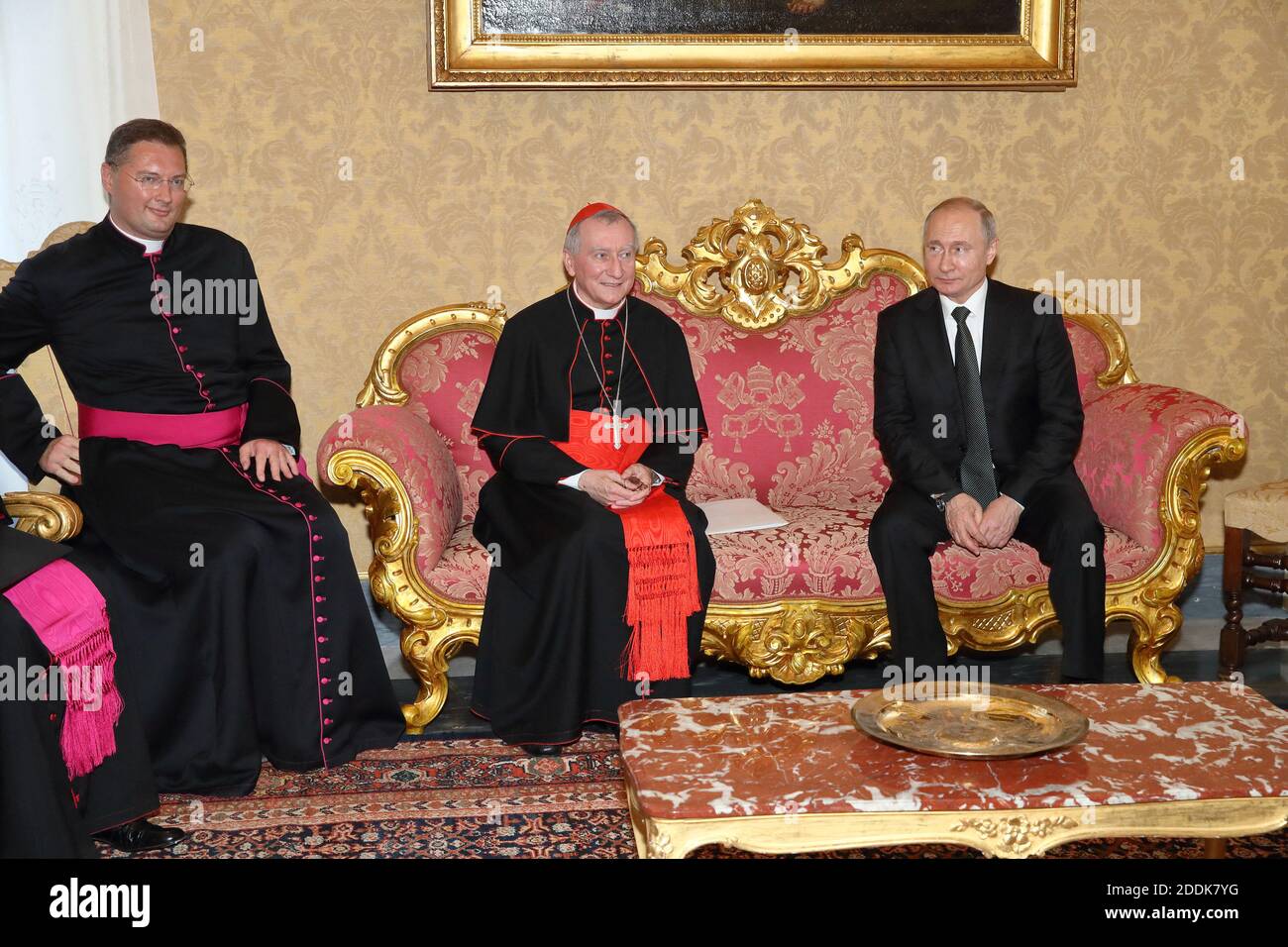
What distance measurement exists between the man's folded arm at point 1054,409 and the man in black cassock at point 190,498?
2.28 m

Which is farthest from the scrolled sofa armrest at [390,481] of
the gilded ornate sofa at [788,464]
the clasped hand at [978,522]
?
the clasped hand at [978,522]

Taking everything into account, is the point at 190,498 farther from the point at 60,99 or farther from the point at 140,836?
the point at 60,99

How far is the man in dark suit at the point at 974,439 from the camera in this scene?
160 inches

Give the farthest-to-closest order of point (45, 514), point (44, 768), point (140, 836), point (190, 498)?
point (190, 498) → point (45, 514) → point (140, 836) → point (44, 768)

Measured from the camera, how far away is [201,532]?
3.75 m

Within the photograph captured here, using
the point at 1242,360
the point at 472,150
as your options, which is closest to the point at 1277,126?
the point at 1242,360

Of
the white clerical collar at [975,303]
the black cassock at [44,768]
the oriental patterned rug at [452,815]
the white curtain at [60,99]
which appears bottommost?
the oriental patterned rug at [452,815]

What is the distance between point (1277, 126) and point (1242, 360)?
0.97m

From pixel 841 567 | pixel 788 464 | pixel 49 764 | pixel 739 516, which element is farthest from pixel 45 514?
pixel 788 464

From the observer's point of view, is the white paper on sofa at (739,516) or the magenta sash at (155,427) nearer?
the magenta sash at (155,427)

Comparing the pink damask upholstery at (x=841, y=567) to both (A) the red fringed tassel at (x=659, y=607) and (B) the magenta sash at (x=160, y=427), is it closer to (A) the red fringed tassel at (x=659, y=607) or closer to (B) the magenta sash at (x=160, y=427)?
(A) the red fringed tassel at (x=659, y=607)

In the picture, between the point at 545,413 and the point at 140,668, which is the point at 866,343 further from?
the point at 140,668

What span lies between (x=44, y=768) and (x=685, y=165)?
3265 millimetres

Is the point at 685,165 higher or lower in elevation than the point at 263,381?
higher
